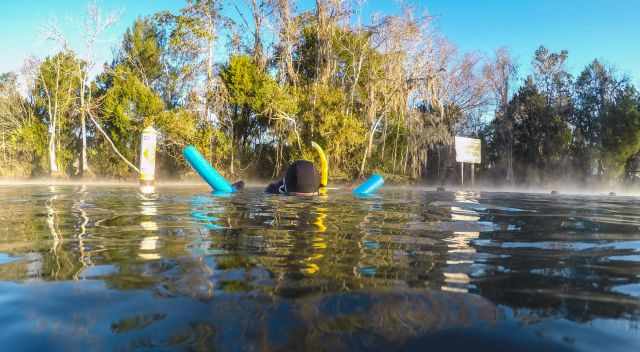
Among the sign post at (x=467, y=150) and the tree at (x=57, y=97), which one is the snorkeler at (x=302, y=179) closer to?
the sign post at (x=467, y=150)

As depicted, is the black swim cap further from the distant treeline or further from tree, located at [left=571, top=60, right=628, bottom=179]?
tree, located at [left=571, top=60, right=628, bottom=179]

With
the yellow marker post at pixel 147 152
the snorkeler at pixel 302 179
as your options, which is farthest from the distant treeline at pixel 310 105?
the snorkeler at pixel 302 179

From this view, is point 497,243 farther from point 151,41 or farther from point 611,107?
point 611,107

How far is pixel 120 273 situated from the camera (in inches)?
81.7

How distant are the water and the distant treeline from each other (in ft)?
60.7

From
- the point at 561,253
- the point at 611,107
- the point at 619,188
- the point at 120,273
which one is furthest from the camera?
the point at 611,107

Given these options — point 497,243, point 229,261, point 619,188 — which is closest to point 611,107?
point 619,188

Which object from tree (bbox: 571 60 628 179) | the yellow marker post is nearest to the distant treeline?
tree (bbox: 571 60 628 179)

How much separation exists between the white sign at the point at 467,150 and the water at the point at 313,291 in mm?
17159

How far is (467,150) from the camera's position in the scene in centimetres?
2038

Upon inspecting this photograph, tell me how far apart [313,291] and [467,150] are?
782 inches

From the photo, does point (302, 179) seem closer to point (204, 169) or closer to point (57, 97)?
point (204, 169)

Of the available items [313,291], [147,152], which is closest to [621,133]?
[147,152]

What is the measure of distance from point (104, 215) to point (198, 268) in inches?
124
